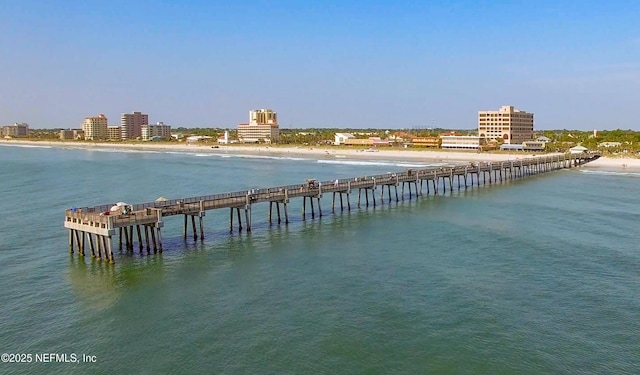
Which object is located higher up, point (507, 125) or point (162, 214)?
point (507, 125)

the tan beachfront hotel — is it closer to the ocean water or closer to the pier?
the pier

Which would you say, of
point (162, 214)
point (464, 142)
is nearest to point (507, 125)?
point (464, 142)

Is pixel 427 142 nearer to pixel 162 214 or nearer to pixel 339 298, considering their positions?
pixel 162 214

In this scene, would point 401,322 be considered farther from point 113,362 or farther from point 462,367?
point 113,362

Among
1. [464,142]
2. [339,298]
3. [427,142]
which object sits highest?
[427,142]

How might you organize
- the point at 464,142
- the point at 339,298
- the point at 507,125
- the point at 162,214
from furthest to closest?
1. the point at 507,125
2. the point at 464,142
3. the point at 162,214
4. the point at 339,298

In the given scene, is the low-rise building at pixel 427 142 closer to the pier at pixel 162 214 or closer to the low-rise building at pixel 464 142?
the low-rise building at pixel 464 142

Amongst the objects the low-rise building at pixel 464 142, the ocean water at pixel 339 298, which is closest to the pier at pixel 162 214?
the ocean water at pixel 339 298
